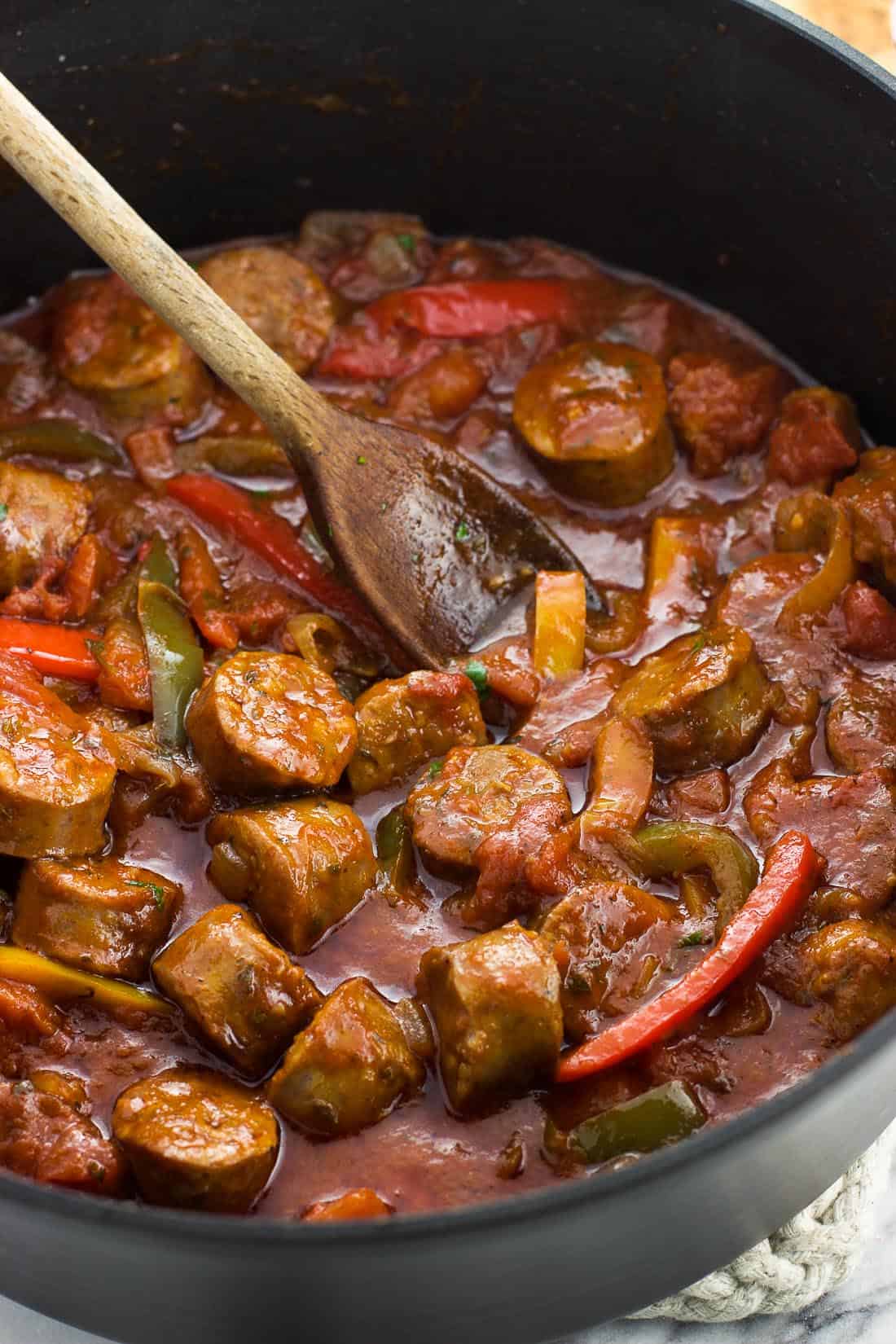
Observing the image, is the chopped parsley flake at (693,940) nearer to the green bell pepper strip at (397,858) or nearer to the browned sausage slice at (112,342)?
the green bell pepper strip at (397,858)

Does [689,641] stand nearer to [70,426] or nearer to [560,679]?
[560,679]

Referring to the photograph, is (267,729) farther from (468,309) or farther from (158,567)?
(468,309)

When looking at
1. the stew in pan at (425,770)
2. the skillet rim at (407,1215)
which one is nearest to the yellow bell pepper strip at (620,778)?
the stew in pan at (425,770)

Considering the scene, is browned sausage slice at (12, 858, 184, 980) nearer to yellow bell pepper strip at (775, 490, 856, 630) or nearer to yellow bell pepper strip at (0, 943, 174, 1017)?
yellow bell pepper strip at (0, 943, 174, 1017)

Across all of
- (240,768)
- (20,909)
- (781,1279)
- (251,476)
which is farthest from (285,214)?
(781,1279)

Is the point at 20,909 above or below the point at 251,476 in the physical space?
below

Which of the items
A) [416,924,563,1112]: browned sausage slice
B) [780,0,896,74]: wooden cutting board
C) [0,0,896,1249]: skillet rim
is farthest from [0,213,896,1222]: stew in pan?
[780,0,896,74]: wooden cutting board
